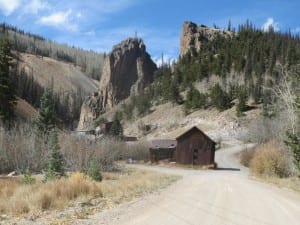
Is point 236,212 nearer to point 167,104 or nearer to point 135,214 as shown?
point 135,214

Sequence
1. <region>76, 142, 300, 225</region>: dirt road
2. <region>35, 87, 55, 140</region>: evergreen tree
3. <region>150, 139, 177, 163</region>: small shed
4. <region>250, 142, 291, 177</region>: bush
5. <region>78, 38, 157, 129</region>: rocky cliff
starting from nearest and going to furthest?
<region>76, 142, 300, 225</region>: dirt road < <region>250, 142, 291, 177</region>: bush < <region>35, 87, 55, 140</region>: evergreen tree < <region>150, 139, 177, 163</region>: small shed < <region>78, 38, 157, 129</region>: rocky cliff

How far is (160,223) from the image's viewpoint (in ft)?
44.0

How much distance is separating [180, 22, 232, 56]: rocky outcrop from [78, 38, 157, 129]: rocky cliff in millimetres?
16259

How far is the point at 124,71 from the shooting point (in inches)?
6870

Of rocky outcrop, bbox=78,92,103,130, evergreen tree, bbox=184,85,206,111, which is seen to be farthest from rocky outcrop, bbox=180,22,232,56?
evergreen tree, bbox=184,85,206,111

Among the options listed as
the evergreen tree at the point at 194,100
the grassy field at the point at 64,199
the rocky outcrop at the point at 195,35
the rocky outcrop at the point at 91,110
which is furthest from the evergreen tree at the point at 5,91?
the rocky outcrop at the point at 91,110

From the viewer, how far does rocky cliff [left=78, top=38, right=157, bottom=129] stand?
171625 mm

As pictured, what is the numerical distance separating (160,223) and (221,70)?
117 m

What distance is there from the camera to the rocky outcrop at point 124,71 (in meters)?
172

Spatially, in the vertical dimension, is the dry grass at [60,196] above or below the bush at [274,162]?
below

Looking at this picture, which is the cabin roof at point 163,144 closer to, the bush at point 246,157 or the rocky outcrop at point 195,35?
the bush at point 246,157

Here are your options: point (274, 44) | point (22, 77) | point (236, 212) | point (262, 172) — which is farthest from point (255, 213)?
point (22, 77)

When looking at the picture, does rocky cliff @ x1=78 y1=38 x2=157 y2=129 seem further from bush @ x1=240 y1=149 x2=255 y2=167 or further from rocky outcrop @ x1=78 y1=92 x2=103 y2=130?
bush @ x1=240 y1=149 x2=255 y2=167

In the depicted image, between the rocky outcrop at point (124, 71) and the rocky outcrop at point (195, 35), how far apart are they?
16.2 meters
